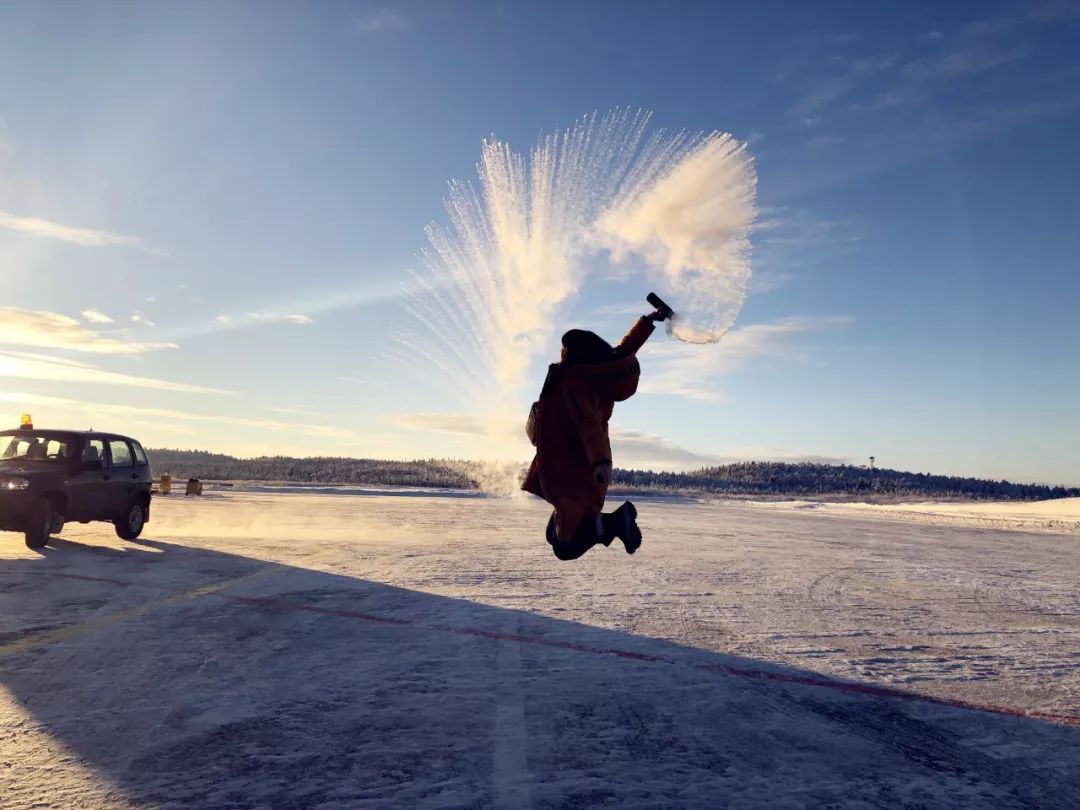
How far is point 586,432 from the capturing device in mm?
3645

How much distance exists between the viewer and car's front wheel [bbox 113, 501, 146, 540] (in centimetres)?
1620

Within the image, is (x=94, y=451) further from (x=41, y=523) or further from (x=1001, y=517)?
(x=1001, y=517)

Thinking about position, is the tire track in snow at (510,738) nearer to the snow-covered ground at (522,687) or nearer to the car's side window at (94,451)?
the snow-covered ground at (522,687)

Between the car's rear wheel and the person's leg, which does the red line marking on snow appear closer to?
the person's leg

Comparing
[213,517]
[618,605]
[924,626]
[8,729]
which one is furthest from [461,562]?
[213,517]

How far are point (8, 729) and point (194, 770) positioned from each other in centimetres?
179

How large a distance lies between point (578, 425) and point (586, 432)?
6 cm

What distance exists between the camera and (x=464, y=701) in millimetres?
5762

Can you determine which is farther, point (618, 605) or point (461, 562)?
point (461, 562)

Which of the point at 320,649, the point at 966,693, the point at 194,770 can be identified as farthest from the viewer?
the point at 320,649

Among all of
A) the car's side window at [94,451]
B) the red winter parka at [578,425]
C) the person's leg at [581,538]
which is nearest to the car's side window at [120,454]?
the car's side window at [94,451]

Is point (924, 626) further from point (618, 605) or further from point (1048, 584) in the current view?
point (1048, 584)

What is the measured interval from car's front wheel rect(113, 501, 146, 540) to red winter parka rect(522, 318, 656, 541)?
15.7 meters

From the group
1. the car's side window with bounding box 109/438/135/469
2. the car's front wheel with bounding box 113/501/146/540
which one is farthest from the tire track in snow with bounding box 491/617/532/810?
the car's front wheel with bounding box 113/501/146/540
